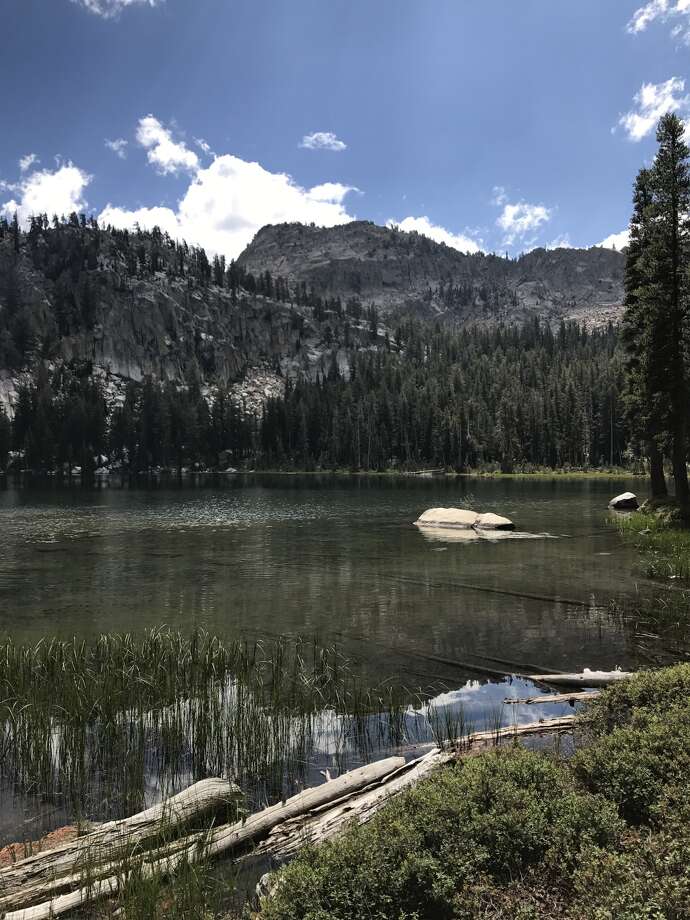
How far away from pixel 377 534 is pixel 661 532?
17337mm

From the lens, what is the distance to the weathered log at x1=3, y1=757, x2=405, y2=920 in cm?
530

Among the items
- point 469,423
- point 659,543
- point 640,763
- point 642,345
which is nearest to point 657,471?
point 642,345

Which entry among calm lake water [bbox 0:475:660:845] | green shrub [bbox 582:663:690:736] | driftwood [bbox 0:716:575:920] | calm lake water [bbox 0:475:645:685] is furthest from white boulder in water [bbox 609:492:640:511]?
driftwood [bbox 0:716:575:920]

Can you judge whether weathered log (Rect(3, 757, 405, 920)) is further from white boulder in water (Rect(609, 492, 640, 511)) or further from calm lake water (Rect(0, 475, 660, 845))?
white boulder in water (Rect(609, 492, 640, 511))

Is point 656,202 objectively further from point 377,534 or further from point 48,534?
point 48,534

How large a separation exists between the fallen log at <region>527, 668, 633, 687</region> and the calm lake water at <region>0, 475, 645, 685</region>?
2.98ft

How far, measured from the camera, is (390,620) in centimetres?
1798

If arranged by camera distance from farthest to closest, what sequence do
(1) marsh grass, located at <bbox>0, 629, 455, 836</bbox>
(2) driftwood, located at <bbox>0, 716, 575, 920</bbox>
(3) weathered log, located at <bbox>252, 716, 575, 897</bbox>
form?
1. (1) marsh grass, located at <bbox>0, 629, 455, 836</bbox>
2. (3) weathered log, located at <bbox>252, 716, 575, 897</bbox>
3. (2) driftwood, located at <bbox>0, 716, 575, 920</bbox>

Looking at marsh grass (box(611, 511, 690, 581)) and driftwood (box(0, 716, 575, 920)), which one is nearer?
driftwood (box(0, 716, 575, 920))

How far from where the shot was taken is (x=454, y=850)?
5.06 m

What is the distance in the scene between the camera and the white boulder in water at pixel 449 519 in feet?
134

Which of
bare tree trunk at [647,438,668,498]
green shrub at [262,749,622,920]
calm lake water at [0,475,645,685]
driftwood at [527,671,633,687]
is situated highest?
bare tree trunk at [647,438,668,498]

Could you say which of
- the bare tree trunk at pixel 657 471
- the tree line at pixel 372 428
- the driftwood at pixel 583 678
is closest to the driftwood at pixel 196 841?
the driftwood at pixel 583 678

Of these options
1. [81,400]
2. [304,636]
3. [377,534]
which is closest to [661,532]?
[377,534]
